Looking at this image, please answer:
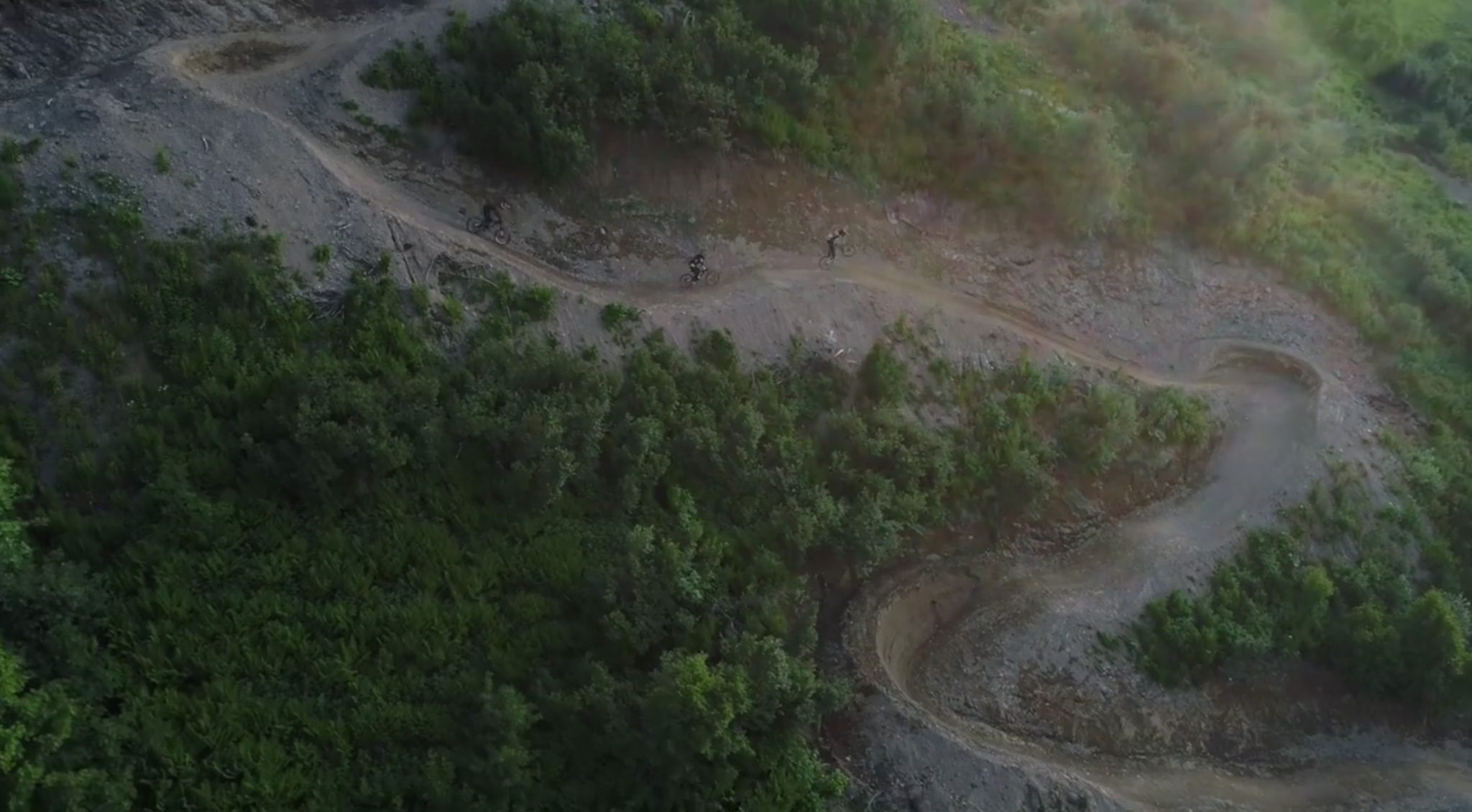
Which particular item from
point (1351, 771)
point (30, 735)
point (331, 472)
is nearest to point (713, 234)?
point (331, 472)

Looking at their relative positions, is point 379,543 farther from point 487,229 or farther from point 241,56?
point 241,56

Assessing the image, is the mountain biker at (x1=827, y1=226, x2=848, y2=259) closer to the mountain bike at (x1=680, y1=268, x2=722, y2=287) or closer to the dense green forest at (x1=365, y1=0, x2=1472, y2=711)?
the dense green forest at (x1=365, y1=0, x2=1472, y2=711)

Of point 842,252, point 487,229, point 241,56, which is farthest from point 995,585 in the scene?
point 241,56

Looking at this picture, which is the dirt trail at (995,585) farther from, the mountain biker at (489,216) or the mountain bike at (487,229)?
the mountain biker at (489,216)

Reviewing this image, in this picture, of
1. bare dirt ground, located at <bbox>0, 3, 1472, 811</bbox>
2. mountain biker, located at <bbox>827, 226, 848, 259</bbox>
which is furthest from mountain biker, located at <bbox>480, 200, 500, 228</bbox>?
mountain biker, located at <bbox>827, 226, 848, 259</bbox>

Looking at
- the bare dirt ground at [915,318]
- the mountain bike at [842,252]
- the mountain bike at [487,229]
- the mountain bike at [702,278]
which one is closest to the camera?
the bare dirt ground at [915,318]

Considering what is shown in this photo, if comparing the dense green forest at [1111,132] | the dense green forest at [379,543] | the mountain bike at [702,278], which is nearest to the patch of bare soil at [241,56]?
the dense green forest at [1111,132]
